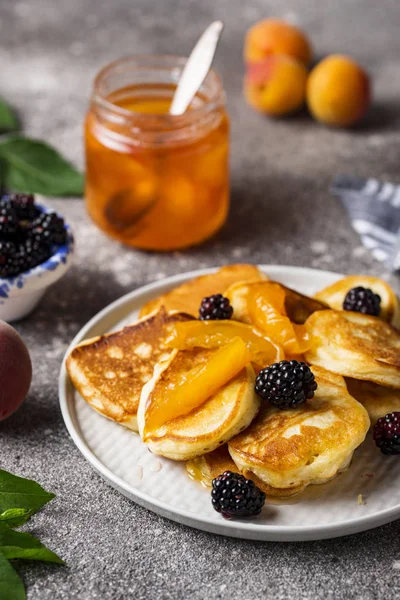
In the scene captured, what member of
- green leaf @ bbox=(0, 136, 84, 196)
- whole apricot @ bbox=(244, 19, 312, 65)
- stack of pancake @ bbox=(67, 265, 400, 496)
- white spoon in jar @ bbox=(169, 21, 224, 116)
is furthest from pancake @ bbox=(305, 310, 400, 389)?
whole apricot @ bbox=(244, 19, 312, 65)

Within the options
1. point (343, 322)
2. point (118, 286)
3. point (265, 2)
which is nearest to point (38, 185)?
point (118, 286)

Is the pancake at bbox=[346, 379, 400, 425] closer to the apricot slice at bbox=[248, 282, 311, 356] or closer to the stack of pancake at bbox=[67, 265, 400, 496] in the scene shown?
the stack of pancake at bbox=[67, 265, 400, 496]

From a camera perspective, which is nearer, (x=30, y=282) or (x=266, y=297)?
(x=266, y=297)

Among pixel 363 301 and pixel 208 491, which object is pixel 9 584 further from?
pixel 363 301

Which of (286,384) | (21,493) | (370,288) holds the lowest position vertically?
(21,493)

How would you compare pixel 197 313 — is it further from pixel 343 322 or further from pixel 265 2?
pixel 265 2

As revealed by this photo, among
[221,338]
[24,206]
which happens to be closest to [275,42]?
[24,206]

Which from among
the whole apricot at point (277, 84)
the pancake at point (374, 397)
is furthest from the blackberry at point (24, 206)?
the whole apricot at point (277, 84)
